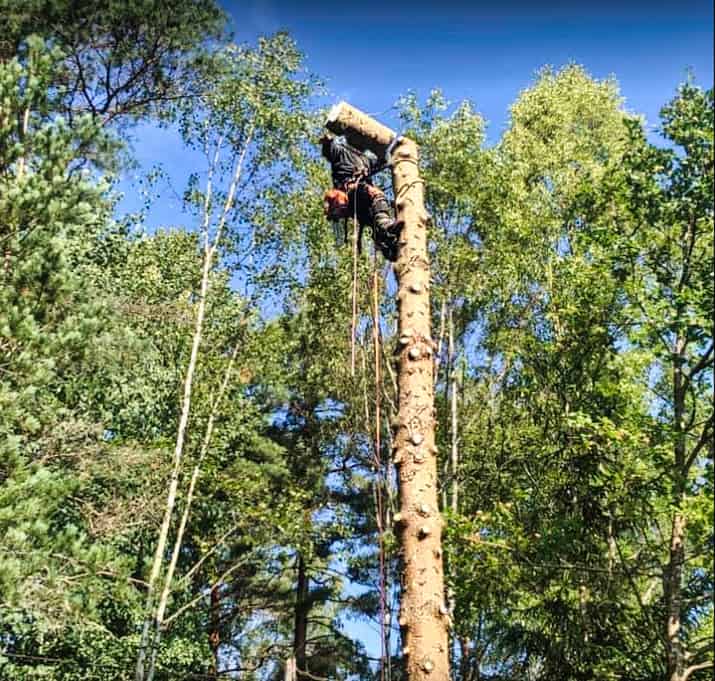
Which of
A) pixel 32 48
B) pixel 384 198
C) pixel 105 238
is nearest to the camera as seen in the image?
pixel 384 198

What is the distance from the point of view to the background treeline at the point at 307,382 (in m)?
6.83

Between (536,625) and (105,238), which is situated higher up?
(105,238)

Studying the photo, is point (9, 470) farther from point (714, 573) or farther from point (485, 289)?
point (485, 289)

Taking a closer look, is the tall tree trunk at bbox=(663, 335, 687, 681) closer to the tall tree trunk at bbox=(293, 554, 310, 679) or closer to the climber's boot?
the climber's boot

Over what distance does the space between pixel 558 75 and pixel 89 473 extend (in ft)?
40.9

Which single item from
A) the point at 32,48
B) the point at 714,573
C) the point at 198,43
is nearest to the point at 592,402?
the point at 714,573

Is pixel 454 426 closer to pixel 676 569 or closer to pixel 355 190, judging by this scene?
pixel 676 569

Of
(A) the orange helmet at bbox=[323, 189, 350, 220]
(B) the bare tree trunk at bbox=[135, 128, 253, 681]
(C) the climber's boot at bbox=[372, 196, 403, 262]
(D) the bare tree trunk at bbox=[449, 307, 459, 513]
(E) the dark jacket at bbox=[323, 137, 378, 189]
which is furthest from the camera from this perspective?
(D) the bare tree trunk at bbox=[449, 307, 459, 513]

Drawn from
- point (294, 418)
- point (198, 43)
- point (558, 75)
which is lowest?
point (294, 418)

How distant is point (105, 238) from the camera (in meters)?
11.2

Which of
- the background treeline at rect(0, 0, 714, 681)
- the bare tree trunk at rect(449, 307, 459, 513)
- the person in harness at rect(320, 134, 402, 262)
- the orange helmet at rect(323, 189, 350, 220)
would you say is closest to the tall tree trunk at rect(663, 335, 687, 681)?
the background treeline at rect(0, 0, 714, 681)

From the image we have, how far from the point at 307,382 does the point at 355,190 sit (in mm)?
8713

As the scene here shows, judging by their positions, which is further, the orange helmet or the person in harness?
the orange helmet

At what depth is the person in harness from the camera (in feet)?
15.6
